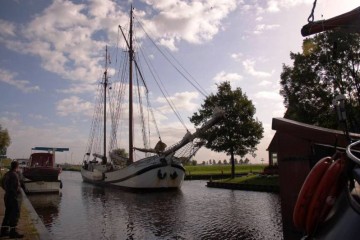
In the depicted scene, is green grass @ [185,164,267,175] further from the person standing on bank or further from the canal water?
the person standing on bank

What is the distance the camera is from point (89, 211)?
20.8 m

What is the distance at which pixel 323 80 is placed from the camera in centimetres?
3238

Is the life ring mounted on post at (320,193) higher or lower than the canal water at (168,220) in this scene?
higher

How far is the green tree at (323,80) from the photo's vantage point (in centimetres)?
3042

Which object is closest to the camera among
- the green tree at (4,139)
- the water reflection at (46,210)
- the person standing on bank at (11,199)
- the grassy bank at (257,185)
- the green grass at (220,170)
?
the person standing on bank at (11,199)

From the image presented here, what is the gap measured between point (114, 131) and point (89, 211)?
27.4 m

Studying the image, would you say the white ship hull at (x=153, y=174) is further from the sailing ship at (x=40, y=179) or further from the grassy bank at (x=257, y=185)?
the sailing ship at (x=40, y=179)

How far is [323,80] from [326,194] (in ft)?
99.1

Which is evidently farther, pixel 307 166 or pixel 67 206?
pixel 67 206

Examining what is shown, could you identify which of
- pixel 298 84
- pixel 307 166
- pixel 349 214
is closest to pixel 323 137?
pixel 307 166

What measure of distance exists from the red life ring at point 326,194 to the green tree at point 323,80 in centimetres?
2706

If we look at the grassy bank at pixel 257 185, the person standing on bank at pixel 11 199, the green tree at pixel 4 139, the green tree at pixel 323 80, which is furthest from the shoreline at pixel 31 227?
the green tree at pixel 4 139

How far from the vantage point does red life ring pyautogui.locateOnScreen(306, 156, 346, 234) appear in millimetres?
4639

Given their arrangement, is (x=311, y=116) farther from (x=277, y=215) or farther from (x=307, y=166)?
(x=307, y=166)
